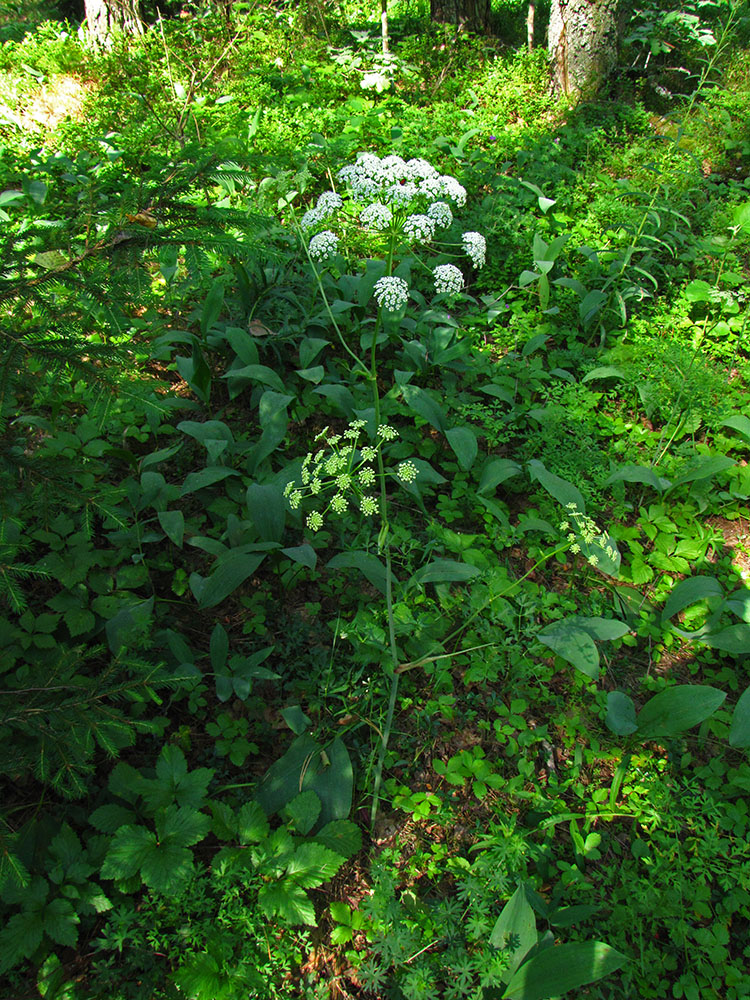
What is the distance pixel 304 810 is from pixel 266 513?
3.54ft

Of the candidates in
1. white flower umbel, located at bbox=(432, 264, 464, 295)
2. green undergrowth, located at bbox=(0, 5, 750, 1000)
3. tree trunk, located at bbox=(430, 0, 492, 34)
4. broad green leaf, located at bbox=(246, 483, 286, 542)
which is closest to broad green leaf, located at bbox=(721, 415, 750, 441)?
green undergrowth, located at bbox=(0, 5, 750, 1000)

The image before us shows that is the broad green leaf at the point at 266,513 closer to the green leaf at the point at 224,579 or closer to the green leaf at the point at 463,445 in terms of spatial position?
the green leaf at the point at 224,579

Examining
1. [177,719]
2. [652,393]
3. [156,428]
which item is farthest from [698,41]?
[177,719]

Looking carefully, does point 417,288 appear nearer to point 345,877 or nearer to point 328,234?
point 328,234

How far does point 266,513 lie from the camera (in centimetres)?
234

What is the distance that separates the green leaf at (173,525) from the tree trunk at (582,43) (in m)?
5.55

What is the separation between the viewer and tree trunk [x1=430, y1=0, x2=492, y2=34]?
631cm

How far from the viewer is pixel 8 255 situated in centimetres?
145

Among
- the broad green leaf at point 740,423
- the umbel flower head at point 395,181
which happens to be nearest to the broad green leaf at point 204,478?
the umbel flower head at point 395,181

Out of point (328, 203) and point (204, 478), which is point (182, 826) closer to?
point (204, 478)

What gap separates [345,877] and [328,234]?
2285mm

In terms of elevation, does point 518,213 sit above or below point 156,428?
above

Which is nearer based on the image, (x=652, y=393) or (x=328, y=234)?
(x=328, y=234)

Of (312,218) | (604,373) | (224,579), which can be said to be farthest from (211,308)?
(604,373)
